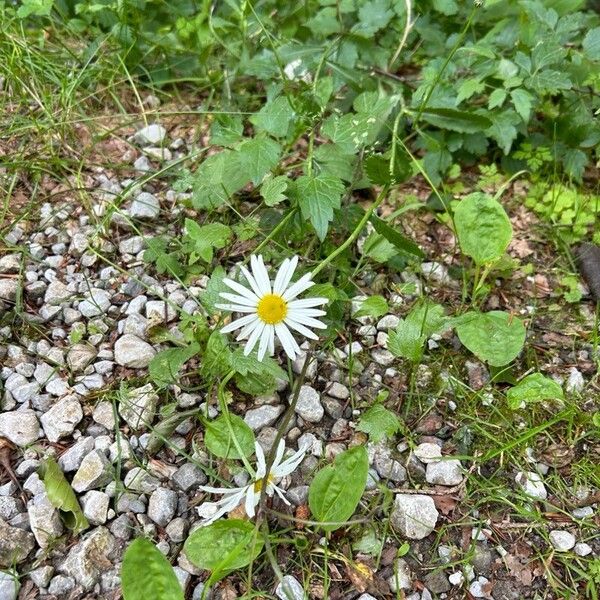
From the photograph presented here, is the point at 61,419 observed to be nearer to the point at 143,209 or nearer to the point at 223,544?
the point at 223,544

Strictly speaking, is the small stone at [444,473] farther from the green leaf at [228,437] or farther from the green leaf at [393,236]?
the green leaf at [393,236]

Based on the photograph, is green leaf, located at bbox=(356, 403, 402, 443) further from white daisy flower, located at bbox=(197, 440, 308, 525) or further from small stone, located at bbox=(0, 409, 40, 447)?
small stone, located at bbox=(0, 409, 40, 447)

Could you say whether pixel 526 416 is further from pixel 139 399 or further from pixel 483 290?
pixel 139 399

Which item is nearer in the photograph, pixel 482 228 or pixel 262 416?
pixel 262 416

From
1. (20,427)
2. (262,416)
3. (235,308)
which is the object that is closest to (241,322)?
(235,308)

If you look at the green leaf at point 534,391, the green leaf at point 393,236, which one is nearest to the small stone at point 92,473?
the green leaf at point 393,236

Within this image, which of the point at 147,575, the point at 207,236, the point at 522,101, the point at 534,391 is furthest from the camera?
the point at 522,101

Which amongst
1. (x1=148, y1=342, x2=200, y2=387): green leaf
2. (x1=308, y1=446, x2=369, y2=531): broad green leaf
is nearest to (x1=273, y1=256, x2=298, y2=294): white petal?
(x1=148, y1=342, x2=200, y2=387): green leaf
